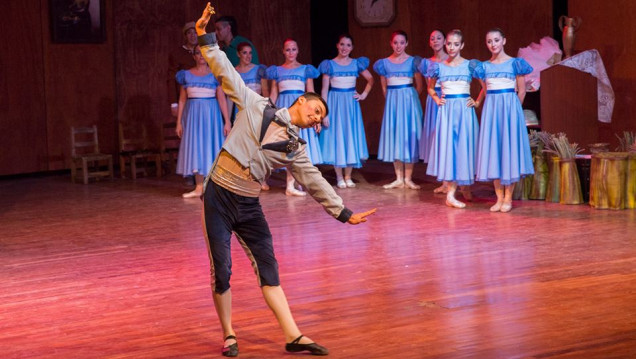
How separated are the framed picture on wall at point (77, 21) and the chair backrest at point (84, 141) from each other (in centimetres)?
99

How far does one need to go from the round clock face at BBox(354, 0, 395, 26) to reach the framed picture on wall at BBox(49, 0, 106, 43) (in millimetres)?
2924

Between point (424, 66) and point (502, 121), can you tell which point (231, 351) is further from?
point (424, 66)

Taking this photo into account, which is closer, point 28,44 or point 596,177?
point 596,177

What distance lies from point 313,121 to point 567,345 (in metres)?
1.39

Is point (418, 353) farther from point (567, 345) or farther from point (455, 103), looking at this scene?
point (455, 103)

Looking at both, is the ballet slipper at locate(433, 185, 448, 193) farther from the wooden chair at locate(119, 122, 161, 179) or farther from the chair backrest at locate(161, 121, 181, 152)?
the chair backrest at locate(161, 121, 181, 152)

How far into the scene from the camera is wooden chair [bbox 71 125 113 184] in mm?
10031

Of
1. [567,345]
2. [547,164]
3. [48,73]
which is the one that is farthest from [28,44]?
[567,345]

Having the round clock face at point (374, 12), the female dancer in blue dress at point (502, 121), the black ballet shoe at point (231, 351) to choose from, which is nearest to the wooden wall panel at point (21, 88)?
the round clock face at point (374, 12)

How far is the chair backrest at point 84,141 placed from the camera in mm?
10320

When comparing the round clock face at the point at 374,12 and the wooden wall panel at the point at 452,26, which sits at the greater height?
the round clock face at the point at 374,12

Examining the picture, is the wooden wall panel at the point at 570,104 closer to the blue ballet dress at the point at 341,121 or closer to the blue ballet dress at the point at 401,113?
the blue ballet dress at the point at 401,113

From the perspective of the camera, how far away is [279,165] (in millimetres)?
3996

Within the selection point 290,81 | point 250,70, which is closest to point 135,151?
point 250,70
